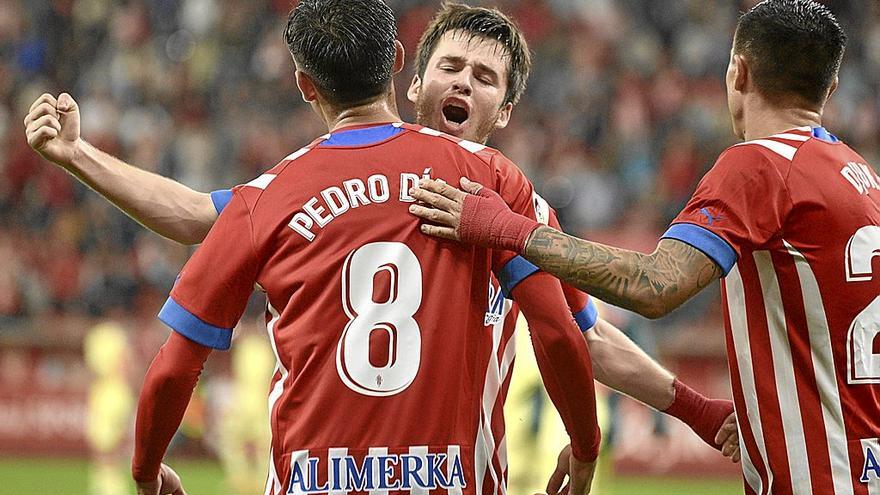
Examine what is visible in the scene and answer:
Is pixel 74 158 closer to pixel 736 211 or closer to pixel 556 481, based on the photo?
pixel 556 481

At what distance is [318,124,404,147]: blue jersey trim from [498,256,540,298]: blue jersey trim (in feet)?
1.66

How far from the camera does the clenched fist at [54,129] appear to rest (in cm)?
414

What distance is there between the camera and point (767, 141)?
3922 millimetres

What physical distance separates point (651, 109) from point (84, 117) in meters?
8.09

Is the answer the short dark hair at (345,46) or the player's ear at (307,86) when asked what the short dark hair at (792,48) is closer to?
the short dark hair at (345,46)

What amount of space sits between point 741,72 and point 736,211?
1.81ft

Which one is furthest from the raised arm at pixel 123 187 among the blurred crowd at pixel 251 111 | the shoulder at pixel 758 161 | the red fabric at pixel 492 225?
the blurred crowd at pixel 251 111

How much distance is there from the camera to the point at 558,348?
3809 mm

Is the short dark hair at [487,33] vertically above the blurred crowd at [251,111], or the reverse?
the blurred crowd at [251,111]

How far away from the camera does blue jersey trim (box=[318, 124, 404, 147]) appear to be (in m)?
3.78

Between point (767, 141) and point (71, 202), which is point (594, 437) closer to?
point (767, 141)

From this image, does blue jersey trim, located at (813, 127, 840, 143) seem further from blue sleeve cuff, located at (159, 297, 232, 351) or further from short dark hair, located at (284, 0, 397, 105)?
blue sleeve cuff, located at (159, 297, 232, 351)

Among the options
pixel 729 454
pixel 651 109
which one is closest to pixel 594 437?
pixel 729 454

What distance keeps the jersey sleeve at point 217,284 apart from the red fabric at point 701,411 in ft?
5.55
